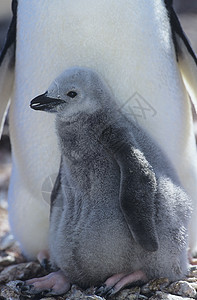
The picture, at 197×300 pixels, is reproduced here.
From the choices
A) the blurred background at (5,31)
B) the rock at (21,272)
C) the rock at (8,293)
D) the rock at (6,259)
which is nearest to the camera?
the rock at (8,293)

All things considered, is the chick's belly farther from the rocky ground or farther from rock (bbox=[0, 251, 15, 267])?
rock (bbox=[0, 251, 15, 267])

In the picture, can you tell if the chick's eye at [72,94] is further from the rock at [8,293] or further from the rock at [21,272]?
the rock at [21,272]

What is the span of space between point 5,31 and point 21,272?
4.84 m

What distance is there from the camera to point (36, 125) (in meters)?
2.25

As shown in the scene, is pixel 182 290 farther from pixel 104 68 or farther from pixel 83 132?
pixel 104 68

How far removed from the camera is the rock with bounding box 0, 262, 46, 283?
7.47 ft

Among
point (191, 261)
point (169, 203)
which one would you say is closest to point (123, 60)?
point (169, 203)

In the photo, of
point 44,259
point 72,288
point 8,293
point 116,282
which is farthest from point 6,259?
point 116,282

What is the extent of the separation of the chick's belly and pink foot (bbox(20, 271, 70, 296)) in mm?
47

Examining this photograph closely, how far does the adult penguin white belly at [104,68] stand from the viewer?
81.0 inches

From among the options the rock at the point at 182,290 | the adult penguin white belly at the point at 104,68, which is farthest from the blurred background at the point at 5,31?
the rock at the point at 182,290

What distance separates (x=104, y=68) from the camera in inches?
80.5

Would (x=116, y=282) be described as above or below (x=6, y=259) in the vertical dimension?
above

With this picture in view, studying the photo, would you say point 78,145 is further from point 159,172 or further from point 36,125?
point 36,125
